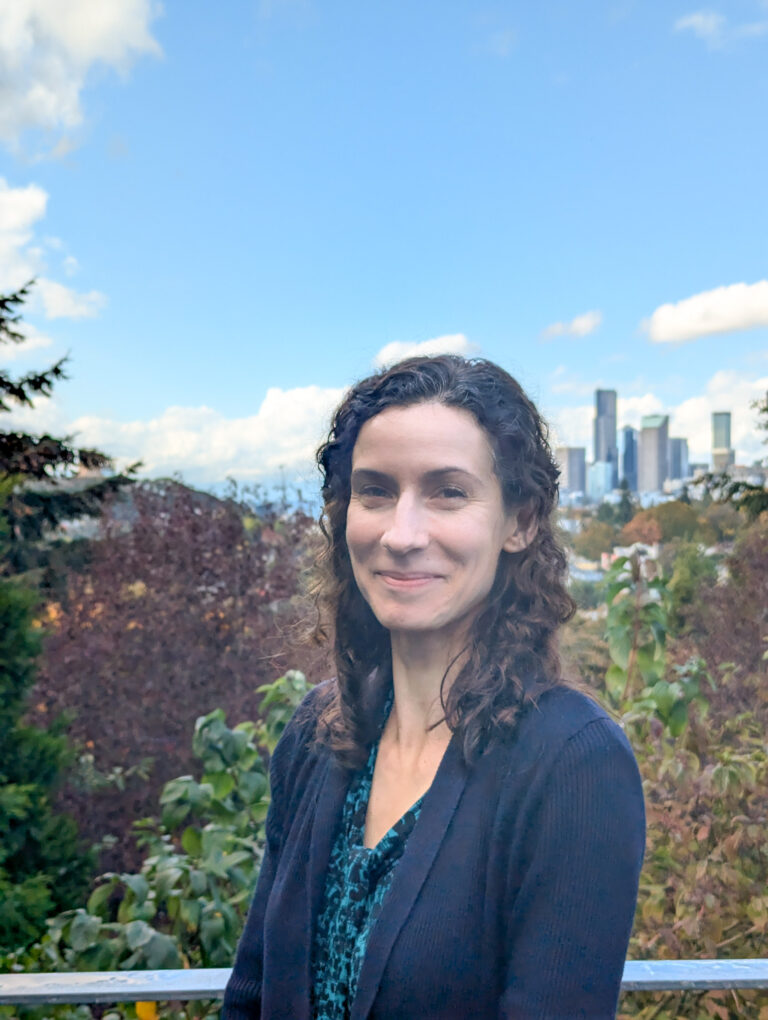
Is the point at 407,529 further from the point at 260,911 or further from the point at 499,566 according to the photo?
the point at 260,911

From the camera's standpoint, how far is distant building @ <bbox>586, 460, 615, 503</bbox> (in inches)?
133

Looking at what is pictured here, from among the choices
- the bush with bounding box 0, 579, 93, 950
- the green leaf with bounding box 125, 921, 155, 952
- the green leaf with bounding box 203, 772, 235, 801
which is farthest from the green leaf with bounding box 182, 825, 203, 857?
the bush with bounding box 0, 579, 93, 950

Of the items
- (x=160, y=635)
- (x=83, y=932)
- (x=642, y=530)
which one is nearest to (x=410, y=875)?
(x=83, y=932)

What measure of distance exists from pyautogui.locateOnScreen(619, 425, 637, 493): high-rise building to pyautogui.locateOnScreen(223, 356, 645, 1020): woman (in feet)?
A: 8.05

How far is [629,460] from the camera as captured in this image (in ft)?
11.6

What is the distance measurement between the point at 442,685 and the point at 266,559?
4.06 meters

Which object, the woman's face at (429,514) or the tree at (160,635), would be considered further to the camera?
the tree at (160,635)

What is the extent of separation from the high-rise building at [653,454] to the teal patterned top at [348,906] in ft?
8.82

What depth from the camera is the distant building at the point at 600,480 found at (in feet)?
11.0

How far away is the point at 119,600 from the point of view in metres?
4.82

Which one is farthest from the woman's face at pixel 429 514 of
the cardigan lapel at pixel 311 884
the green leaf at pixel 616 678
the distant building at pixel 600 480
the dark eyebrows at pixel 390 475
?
the distant building at pixel 600 480

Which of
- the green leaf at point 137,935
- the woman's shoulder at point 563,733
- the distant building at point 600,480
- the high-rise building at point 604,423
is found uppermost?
the high-rise building at point 604,423

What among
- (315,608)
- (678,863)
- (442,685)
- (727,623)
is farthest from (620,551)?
(442,685)

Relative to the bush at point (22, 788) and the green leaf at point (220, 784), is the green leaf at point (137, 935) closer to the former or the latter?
the green leaf at point (220, 784)
